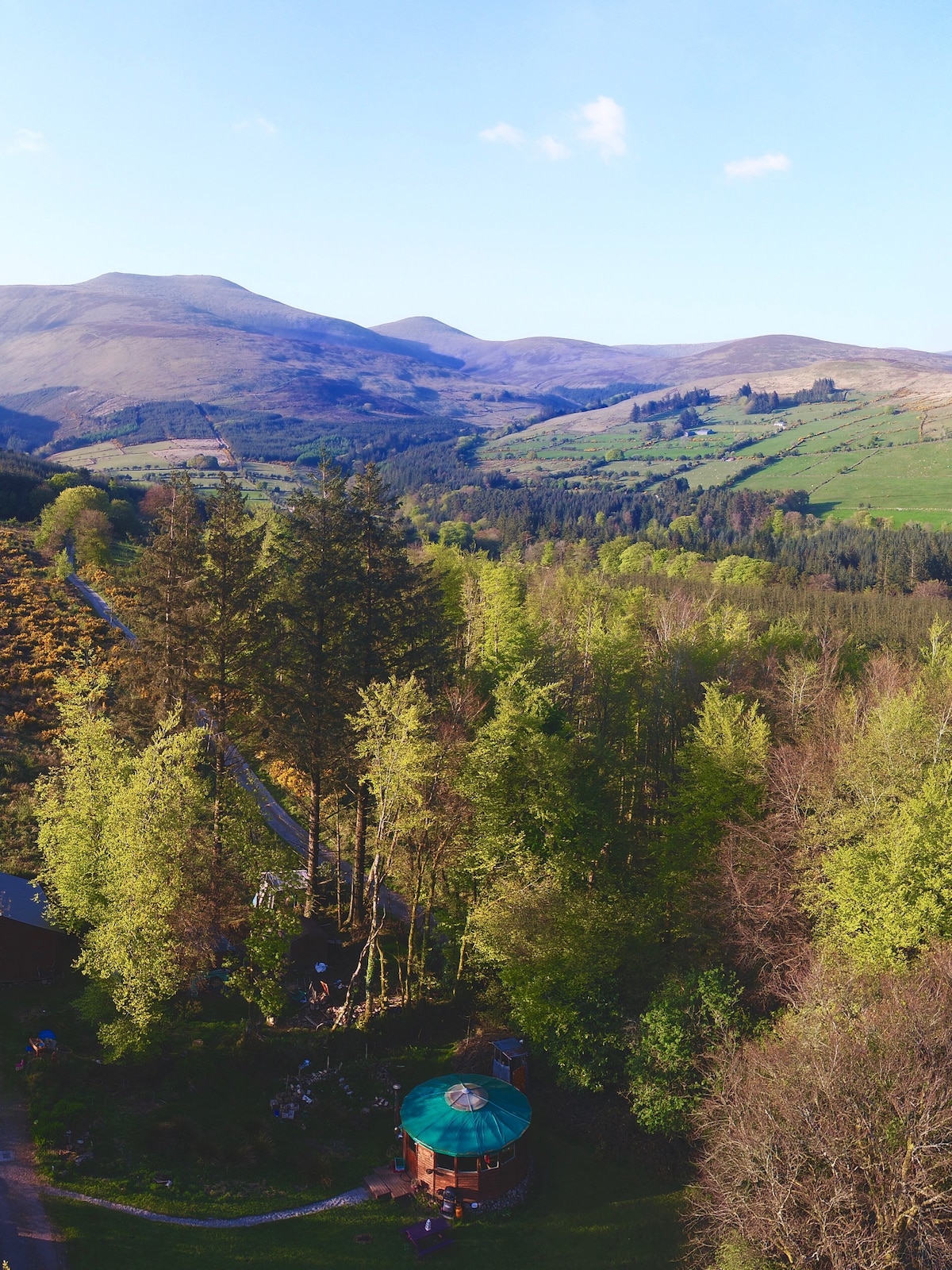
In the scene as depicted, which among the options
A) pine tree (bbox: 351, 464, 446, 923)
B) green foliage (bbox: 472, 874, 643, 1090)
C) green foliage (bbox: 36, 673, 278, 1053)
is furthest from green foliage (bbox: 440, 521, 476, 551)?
green foliage (bbox: 472, 874, 643, 1090)

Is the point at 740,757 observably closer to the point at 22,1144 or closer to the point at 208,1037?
the point at 208,1037

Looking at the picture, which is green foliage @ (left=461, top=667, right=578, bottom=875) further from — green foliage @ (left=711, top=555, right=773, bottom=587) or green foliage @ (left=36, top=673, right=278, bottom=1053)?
green foliage @ (left=711, top=555, right=773, bottom=587)

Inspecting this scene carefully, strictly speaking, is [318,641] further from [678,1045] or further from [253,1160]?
[678,1045]

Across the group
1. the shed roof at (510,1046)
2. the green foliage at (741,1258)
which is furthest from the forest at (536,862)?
the shed roof at (510,1046)

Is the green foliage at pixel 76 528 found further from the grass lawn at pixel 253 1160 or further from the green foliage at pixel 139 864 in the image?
the grass lawn at pixel 253 1160

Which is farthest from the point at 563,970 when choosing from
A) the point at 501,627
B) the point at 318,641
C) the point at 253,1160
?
the point at 501,627

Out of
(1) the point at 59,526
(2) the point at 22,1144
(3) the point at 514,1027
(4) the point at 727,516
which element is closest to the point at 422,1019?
(3) the point at 514,1027
